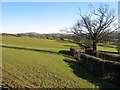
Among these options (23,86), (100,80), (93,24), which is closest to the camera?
(23,86)

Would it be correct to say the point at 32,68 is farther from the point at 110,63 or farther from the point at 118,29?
the point at 118,29

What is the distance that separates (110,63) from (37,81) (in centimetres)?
805

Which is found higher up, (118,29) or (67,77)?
(118,29)

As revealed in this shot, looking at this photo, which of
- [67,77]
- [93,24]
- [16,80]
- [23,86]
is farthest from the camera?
[93,24]

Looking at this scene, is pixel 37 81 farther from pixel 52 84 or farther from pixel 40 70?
pixel 40 70

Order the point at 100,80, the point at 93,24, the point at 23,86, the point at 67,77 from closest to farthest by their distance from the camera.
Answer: the point at 23,86, the point at 67,77, the point at 100,80, the point at 93,24

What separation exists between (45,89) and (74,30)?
37125 mm

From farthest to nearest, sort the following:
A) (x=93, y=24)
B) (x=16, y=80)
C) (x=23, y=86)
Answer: (x=93, y=24) → (x=16, y=80) → (x=23, y=86)

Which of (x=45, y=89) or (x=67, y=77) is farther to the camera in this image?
(x=67, y=77)

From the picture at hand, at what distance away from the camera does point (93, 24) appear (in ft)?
162

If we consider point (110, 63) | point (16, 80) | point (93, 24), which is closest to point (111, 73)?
point (110, 63)

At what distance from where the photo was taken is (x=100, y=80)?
20.4 meters

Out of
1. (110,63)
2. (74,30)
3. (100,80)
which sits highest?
(74,30)

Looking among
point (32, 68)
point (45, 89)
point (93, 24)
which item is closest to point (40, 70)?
point (32, 68)
